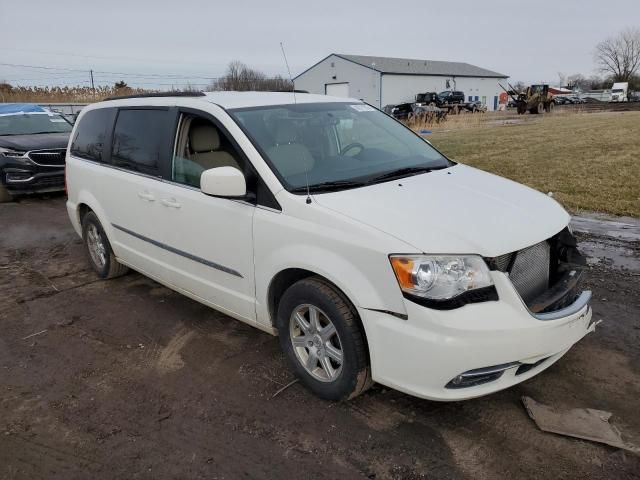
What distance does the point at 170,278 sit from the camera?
4.27 metres

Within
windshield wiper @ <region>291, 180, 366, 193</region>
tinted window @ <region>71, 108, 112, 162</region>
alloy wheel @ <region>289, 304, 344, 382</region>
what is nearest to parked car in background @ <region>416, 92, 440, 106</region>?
tinted window @ <region>71, 108, 112, 162</region>

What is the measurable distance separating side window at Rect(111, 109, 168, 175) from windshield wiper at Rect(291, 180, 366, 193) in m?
1.48

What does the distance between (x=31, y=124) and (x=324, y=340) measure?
410 inches

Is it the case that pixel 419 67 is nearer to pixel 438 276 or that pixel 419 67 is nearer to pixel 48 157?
pixel 48 157

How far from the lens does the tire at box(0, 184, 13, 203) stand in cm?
988

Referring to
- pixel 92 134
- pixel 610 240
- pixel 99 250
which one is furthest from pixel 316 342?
pixel 610 240

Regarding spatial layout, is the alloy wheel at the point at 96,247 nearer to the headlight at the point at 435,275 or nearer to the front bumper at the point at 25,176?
the headlight at the point at 435,275

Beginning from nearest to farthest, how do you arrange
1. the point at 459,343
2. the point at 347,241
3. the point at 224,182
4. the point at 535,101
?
the point at 459,343 < the point at 347,241 < the point at 224,182 < the point at 535,101

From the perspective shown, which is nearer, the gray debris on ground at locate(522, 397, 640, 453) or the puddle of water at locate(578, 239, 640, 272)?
the gray debris on ground at locate(522, 397, 640, 453)

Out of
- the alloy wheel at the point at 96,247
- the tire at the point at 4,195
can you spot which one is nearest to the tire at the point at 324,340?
the alloy wheel at the point at 96,247

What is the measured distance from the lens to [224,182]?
3209mm

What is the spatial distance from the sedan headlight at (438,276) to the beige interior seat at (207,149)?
1.47 m

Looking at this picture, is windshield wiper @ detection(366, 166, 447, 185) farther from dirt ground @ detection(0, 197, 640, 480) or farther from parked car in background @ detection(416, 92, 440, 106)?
parked car in background @ detection(416, 92, 440, 106)

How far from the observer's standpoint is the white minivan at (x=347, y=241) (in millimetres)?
2623
